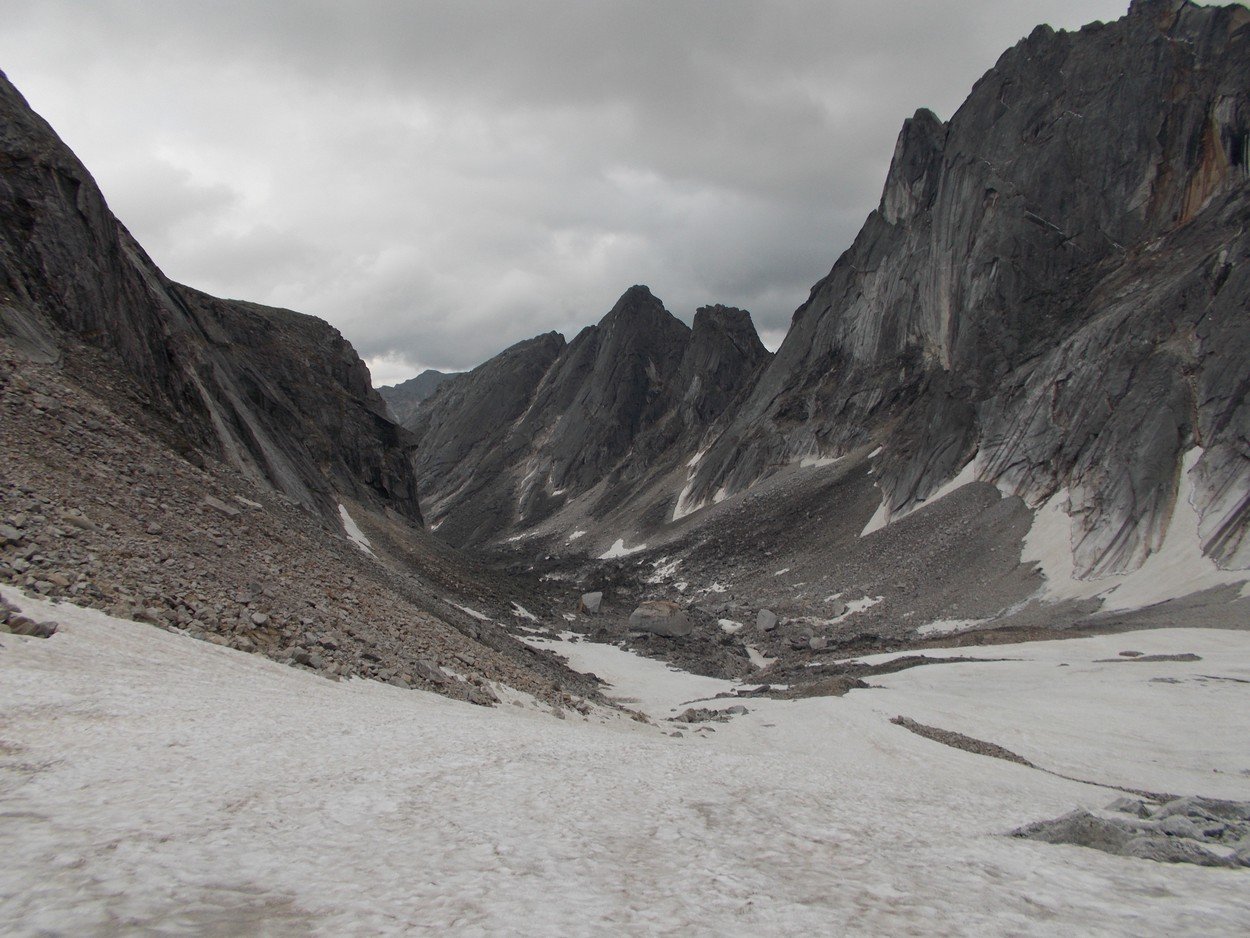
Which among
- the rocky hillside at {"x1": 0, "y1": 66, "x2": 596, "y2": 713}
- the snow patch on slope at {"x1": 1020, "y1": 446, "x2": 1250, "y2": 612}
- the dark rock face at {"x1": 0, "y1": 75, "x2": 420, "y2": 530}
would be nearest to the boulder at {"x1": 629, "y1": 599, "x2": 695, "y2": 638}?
the rocky hillside at {"x1": 0, "y1": 66, "x2": 596, "y2": 713}

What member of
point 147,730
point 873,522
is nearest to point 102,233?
point 147,730

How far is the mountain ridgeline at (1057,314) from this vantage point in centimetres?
4206

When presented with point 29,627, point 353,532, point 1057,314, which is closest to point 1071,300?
point 1057,314

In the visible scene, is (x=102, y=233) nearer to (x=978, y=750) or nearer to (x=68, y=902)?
(x=68, y=902)

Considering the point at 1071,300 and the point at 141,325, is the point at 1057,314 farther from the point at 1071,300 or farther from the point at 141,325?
the point at 141,325

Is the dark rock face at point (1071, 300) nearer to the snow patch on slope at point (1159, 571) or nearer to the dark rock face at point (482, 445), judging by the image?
the snow patch on slope at point (1159, 571)

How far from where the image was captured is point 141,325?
3028 cm

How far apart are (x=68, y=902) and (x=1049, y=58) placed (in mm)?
96622

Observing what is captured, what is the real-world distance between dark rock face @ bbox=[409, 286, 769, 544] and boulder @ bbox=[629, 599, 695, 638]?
7144 cm

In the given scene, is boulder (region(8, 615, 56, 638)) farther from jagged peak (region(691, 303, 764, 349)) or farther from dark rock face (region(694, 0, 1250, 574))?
jagged peak (region(691, 303, 764, 349))

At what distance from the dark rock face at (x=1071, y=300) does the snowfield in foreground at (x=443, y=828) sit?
3630 centimetres

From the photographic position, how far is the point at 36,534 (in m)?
13.0

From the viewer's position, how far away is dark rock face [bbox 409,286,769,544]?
137 metres

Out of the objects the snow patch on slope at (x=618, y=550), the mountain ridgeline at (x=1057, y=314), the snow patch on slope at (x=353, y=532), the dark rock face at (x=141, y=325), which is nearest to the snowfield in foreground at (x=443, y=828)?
the dark rock face at (x=141, y=325)
